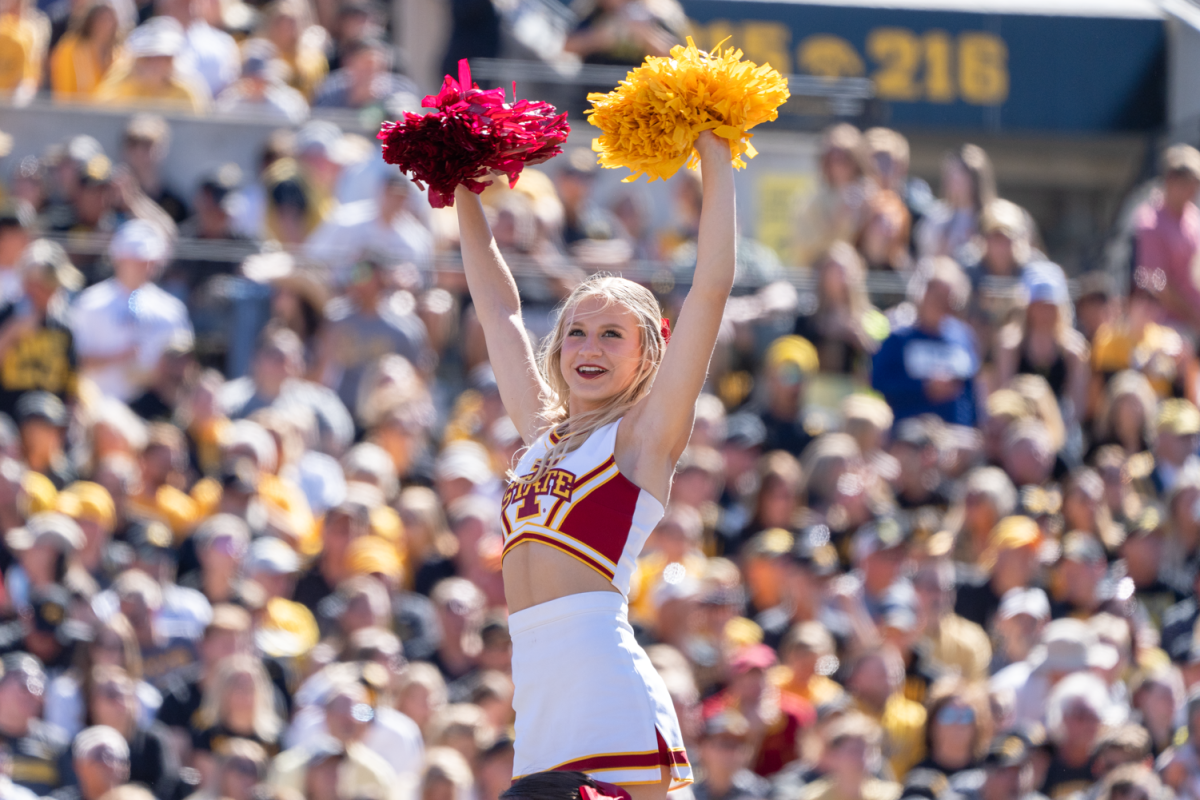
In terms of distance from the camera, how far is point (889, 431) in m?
10.1

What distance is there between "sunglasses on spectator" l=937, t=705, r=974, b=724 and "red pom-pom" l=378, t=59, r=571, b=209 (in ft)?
13.9

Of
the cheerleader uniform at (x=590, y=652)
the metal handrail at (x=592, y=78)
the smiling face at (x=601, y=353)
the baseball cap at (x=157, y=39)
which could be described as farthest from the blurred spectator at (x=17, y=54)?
the cheerleader uniform at (x=590, y=652)

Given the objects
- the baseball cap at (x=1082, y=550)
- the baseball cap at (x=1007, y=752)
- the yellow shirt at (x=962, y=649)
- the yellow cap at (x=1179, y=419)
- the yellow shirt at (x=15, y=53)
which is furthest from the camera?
the yellow shirt at (x=15, y=53)

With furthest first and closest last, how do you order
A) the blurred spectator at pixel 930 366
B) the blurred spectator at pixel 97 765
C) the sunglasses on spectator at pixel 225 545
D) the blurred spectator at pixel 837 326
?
the blurred spectator at pixel 837 326, the blurred spectator at pixel 930 366, the sunglasses on spectator at pixel 225 545, the blurred spectator at pixel 97 765

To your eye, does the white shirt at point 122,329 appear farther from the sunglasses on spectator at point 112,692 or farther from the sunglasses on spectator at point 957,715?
the sunglasses on spectator at point 957,715

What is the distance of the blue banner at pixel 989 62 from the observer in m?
16.8

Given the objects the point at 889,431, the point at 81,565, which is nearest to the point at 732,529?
the point at 889,431

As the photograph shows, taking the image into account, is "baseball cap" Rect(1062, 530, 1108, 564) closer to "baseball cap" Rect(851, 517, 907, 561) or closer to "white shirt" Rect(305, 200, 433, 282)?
"baseball cap" Rect(851, 517, 907, 561)

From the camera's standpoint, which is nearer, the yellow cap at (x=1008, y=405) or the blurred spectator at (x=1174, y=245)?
the yellow cap at (x=1008, y=405)

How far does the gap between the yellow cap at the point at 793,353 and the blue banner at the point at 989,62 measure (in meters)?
6.83

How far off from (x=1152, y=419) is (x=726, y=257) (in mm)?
6613

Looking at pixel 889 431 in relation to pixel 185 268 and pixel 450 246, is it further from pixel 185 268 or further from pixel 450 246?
pixel 185 268

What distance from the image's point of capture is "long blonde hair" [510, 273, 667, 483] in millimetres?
4125

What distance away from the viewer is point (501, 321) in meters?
4.46
